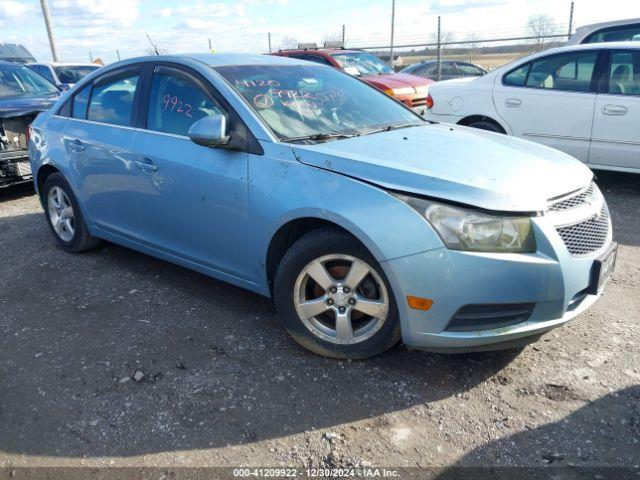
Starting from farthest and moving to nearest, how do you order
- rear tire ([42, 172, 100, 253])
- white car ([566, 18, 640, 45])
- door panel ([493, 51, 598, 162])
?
white car ([566, 18, 640, 45])
door panel ([493, 51, 598, 162])
rear tire ([42, 172, 100, 253])

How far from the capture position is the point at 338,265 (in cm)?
296

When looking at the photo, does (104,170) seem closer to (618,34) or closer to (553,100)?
(553,100)

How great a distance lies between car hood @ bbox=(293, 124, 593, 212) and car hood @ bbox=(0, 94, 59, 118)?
17.7 feet

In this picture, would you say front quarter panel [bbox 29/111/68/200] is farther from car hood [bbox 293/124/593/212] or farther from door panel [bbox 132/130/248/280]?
Answer: car hood [bbox 293/124/593/212]

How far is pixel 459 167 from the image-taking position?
110 inches

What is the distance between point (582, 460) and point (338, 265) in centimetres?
143

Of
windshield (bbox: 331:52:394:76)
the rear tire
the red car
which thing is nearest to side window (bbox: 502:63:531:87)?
the red car

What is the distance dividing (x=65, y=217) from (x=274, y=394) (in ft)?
10.1

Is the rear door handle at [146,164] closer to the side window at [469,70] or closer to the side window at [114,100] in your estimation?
the side window at [114,100]

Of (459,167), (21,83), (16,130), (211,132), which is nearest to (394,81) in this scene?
(21,83)

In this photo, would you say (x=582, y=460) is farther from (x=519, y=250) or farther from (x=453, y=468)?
(x=519, y=250)

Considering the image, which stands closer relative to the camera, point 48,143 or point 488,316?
point 488,316

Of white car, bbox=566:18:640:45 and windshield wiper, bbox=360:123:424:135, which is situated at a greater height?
white car, bbox=566:18:640:45

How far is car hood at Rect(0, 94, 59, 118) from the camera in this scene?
682 centimetres
